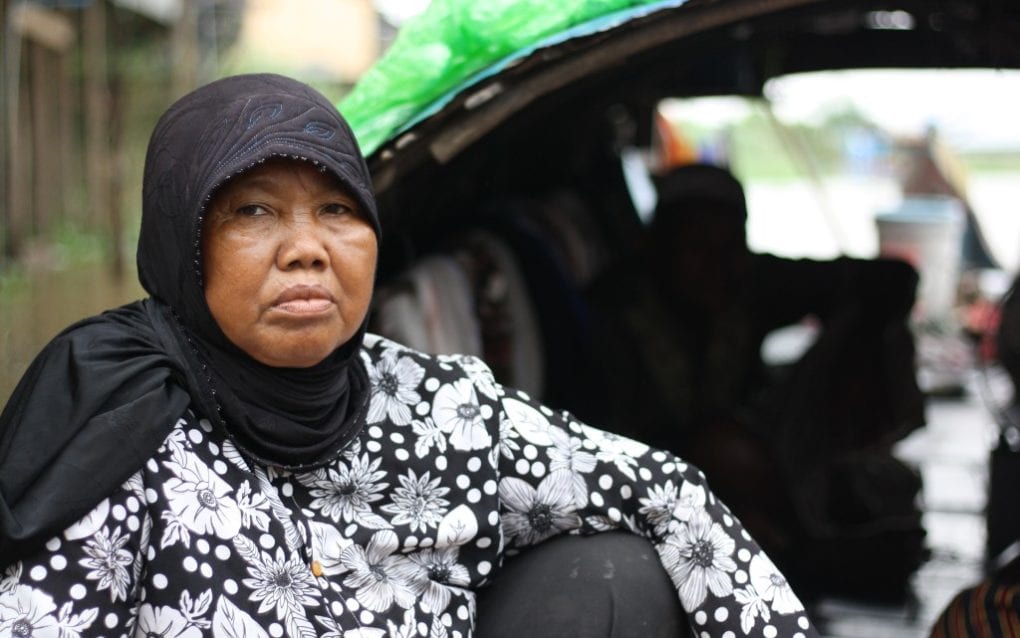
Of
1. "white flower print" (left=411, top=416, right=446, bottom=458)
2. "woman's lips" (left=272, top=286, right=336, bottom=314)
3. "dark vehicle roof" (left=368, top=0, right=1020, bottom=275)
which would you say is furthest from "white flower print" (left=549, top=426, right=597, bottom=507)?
"dark vehicle roof" (left=368, top=0, right=1020, bottom=275)

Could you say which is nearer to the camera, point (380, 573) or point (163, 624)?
point (163, 624)

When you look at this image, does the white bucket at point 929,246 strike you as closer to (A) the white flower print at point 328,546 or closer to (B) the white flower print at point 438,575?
(B) the white flower print at point 438,575

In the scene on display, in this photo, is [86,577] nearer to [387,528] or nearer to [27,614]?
[27,614]

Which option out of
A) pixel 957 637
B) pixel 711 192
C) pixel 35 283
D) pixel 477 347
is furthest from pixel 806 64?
pixel 35 283

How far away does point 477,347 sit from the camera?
11.5 ft

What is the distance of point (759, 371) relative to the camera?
4180 millimetres

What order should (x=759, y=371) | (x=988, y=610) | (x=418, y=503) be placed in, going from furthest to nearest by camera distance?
(x=759, y=371)
(x=988, y=610)
(x=418, y=503)

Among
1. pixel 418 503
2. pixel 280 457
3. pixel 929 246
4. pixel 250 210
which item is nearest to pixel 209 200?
pixel 250 210

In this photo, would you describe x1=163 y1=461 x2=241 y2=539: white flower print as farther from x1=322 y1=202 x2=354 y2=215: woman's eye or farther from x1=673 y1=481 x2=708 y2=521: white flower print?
x1=673 y1=481 x2=708 y2=521: white flower print

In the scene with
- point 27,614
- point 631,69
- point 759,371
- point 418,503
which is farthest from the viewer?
point 759,371

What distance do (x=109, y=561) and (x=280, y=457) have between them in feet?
1.00

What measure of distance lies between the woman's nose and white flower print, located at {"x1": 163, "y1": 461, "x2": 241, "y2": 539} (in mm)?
323

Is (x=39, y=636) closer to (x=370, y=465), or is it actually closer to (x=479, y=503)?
(x=370, y=465)

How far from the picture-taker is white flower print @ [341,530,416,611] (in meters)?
1.95
